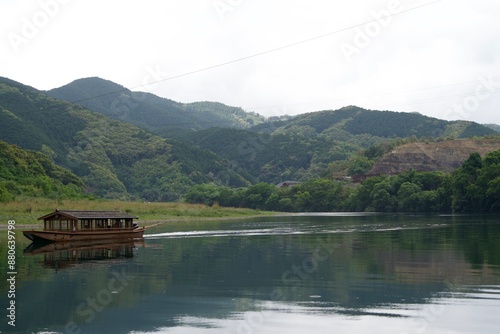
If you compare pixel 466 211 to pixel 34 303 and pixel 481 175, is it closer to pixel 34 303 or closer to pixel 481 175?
pixel 481 175

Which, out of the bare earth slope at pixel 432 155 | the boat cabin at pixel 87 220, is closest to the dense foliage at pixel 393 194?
the bare earth slope at pixel 432 155

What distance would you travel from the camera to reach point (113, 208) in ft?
228

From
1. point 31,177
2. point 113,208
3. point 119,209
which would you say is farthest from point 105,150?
point 113,208

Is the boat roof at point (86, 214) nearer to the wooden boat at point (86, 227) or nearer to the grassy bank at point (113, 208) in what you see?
the wooden boat at point (86, 227)

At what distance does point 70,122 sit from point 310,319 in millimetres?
152995

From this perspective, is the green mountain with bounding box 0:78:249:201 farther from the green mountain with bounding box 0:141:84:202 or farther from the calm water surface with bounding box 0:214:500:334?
the calm water surface with bounding box 0:214:500:334

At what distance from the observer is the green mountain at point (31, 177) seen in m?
75.0

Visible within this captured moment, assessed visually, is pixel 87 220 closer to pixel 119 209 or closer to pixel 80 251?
pixel 80 251

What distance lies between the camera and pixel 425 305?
19.0 metres

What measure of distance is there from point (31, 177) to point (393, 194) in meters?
64.1

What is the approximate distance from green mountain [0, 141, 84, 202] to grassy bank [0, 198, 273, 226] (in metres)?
3.89

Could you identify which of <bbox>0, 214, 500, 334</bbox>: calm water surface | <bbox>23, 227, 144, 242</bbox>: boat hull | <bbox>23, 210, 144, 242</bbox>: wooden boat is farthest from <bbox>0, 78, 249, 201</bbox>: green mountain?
<bbox>0, 214, 500, 334</bbox>: calm water surface

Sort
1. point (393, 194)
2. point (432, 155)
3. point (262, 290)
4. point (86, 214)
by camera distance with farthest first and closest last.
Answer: point (432, 155) → point (393, 194) → point (86, 214) → point (262, 290)

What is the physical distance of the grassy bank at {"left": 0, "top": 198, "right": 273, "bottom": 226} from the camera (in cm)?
6017
